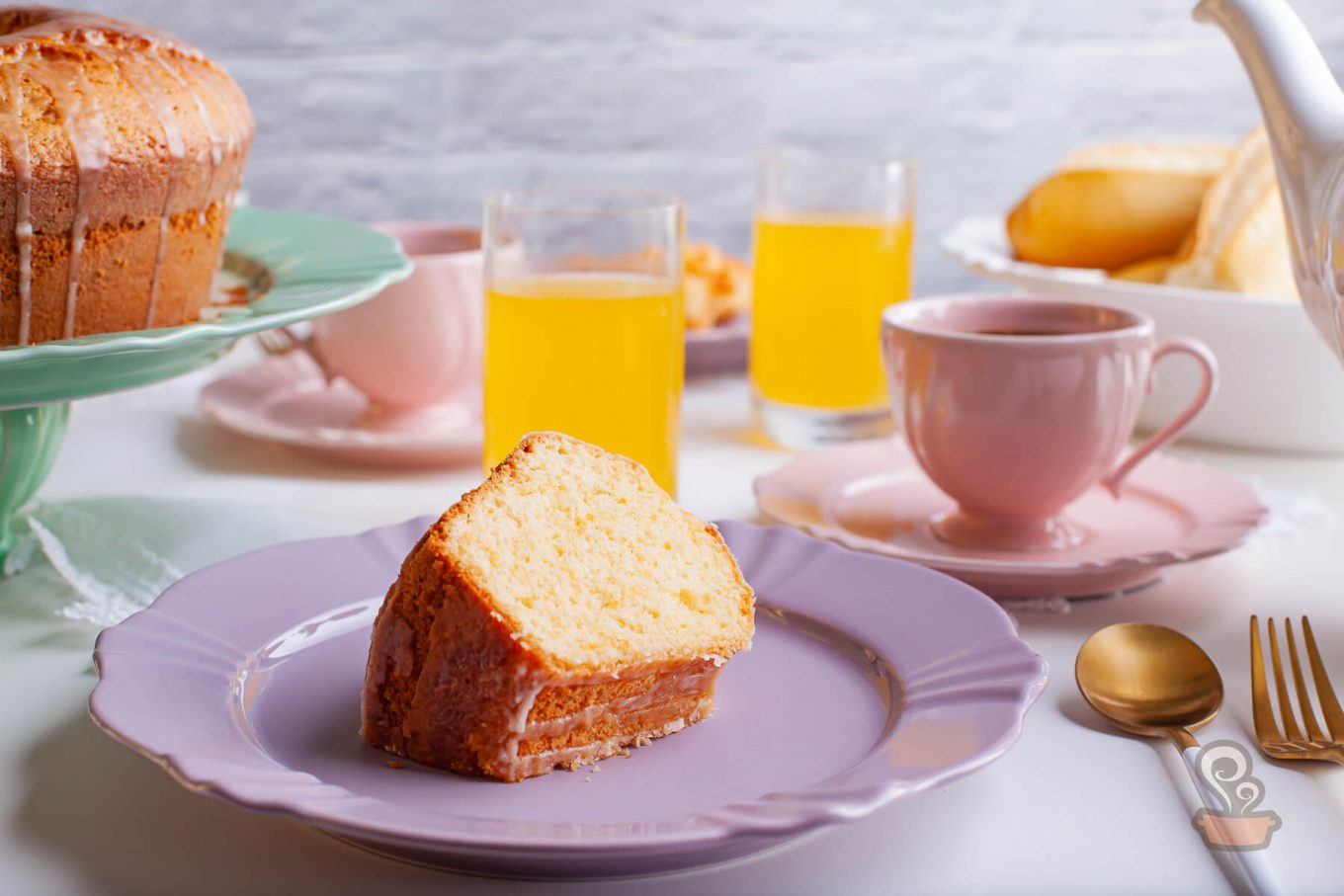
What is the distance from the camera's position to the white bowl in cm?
126

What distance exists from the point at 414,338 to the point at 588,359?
25 centimetres

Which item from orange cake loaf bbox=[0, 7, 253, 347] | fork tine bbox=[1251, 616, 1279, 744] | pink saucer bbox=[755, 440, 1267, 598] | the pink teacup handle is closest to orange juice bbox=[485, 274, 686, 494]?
pink saucer bbox=[755, 440, 1267, 598]

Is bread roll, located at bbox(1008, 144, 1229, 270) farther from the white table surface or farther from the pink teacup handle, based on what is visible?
the white table surface

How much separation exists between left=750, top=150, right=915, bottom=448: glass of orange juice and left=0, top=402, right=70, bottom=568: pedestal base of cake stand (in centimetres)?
67

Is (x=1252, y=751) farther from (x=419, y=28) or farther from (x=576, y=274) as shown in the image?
(x=419, y=28)

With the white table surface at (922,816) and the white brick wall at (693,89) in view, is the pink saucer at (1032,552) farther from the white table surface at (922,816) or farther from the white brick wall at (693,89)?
the white brick wall at (693,89)

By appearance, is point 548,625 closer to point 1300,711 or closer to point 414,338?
point 1300,711

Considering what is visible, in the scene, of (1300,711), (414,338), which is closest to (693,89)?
(414,338)

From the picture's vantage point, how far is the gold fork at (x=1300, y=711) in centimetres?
71

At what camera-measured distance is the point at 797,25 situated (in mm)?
2379

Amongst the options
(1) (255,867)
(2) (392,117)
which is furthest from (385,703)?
(2) (392,117)

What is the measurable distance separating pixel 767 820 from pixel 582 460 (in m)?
0.27

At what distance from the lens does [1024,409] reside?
973 millimetres

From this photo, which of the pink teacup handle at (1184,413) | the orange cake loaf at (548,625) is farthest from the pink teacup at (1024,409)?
the orange cake loaf at (548,625)
